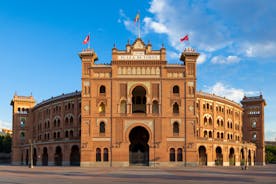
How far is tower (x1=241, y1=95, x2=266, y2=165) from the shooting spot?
400ft

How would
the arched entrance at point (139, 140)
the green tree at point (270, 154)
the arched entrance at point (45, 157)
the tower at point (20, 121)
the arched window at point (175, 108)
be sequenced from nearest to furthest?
the arched window at point (175, 108) → the arched entrance at point (139, 140) → the arched entrance at point (45, 157) → the tower at point (20, 121) → the green tree at point (270, 154)

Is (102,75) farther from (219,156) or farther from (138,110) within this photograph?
(219,156)

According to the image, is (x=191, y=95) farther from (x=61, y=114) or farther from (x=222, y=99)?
(x=61, y=114)

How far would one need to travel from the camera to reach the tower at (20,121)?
122 metres

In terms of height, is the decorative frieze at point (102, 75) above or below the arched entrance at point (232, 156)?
above

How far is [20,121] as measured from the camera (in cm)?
12394

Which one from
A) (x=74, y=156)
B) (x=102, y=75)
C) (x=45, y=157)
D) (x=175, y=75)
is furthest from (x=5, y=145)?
(x=175, y=75)

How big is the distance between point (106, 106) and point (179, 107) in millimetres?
14669

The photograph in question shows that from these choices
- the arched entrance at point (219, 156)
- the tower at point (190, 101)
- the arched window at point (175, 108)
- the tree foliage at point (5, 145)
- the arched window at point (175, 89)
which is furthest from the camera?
the tree foliage at point (5, 145)

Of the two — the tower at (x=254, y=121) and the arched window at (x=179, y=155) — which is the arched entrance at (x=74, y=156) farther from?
the tower at (x=254, y=121)

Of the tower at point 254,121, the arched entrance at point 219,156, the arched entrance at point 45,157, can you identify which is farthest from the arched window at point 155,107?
the tower at point 254,121

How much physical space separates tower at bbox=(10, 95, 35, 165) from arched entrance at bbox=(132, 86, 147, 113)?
44.8m

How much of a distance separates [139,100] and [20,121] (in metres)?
50.1

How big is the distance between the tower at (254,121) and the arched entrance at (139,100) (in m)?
47.4
